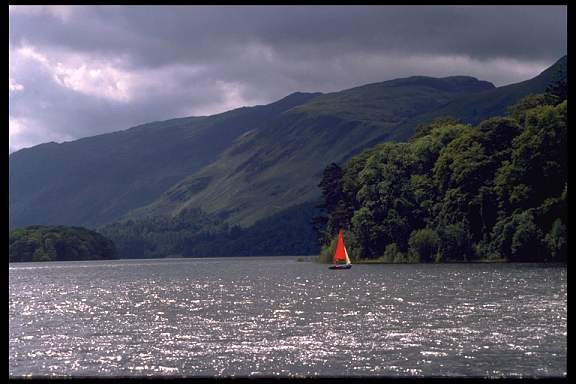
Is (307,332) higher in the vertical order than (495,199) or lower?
lower

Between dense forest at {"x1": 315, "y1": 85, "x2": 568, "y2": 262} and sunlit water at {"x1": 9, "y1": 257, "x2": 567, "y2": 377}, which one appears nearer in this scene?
sunlit water at {"x1": 9, "y1": 257, "x2": 567, "y2": 377}

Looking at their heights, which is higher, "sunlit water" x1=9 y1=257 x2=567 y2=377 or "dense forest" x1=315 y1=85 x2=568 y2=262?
"dense forest" x1=315 y1=85 x2=568 y2=262

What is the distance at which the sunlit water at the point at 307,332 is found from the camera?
1850 inches

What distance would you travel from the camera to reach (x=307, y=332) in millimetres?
63656

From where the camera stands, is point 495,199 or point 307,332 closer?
point 307,332

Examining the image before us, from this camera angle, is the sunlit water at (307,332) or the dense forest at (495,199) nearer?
the sunlit water at (307,332)

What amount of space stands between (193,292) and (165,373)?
76778 millimetres

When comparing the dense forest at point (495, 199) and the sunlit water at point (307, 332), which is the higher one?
the dense forest at point (495, 199)

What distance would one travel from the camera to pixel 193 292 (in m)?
122

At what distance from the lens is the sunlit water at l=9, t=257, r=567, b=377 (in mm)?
47000

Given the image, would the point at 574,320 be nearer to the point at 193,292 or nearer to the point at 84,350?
the point at 84,350
